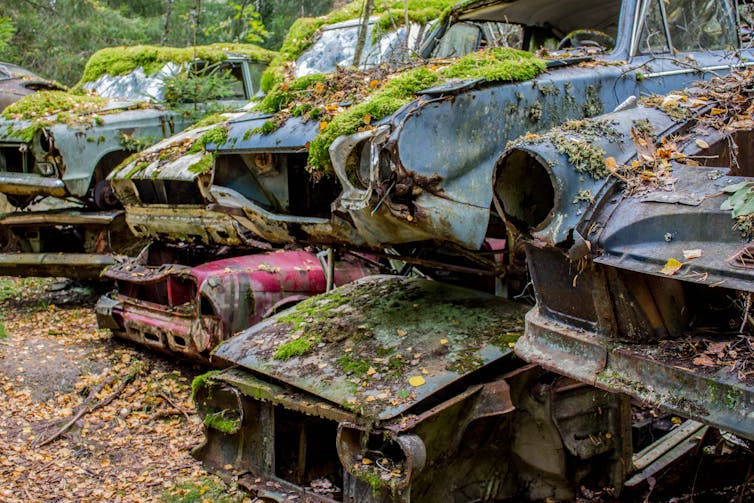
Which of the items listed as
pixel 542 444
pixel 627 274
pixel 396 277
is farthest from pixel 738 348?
pixel 396 277

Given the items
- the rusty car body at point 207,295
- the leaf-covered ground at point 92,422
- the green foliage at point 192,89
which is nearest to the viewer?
the leaf-covered ground at point 92,422

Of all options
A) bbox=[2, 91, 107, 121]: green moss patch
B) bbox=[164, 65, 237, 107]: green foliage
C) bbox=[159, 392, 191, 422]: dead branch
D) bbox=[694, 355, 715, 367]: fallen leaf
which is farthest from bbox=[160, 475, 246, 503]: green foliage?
bbox=[164, 65, 237, 107]: green foliage

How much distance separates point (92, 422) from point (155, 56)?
5.88m

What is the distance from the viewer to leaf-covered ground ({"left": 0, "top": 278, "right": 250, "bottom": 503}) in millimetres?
4191

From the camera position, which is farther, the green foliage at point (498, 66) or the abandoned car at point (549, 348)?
the green foliage at point (498, 66)

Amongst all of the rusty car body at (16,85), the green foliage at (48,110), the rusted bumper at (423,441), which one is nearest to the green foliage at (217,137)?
the rusted bumper at (423,441)

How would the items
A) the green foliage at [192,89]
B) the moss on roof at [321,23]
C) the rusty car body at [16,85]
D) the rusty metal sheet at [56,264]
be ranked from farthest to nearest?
the rusty car body at [16,85] < the green foliage at [192,89] < the moss on roof at [321,23] < the rusty metal sheet at [56,264]

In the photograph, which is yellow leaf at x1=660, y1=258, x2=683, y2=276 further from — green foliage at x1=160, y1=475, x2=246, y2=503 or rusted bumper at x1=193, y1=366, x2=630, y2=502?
green foliage at x1=160, y1=475, x2=246, y2=503

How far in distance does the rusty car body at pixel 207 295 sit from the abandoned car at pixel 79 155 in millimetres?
1575

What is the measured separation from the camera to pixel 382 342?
3.75 m

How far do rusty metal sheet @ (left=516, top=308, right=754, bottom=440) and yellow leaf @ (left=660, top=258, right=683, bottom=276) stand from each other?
0.34m

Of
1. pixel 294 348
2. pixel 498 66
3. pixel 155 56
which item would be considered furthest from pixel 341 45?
pixel 294 348

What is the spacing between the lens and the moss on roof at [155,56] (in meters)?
9.20

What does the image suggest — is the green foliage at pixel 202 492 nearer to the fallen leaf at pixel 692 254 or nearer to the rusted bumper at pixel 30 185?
the fallen leaf at pixel 692 254
